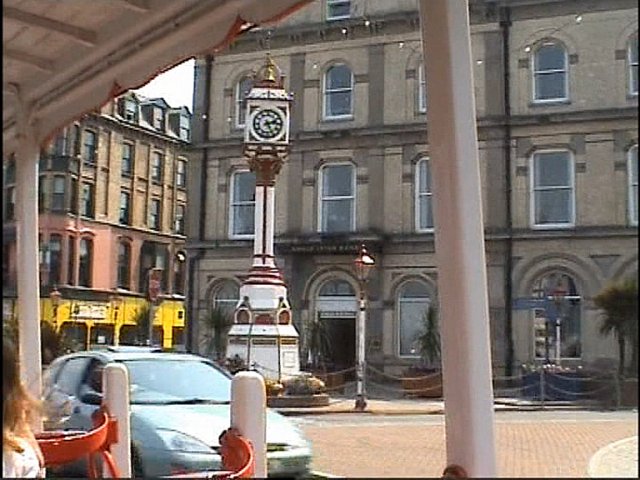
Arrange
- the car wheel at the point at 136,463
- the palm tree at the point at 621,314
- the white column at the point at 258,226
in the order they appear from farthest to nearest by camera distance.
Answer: the car wheel at the point at 136,463 < the white column at the point at 258,226 < the palm tree at the point at 621,314

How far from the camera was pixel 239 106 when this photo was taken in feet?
8.08

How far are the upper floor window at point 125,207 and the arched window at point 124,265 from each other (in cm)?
7

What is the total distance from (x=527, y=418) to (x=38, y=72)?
123 cm

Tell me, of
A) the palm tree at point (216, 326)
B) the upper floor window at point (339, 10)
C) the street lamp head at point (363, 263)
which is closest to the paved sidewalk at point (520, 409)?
the palm tree at point (216, 326)

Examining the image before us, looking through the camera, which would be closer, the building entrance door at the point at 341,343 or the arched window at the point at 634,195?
the arched window at the point at 634,195

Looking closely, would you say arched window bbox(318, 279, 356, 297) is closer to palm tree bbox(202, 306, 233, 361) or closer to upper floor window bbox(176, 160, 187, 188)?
palm tree bbox(202, 306, 233, 361)

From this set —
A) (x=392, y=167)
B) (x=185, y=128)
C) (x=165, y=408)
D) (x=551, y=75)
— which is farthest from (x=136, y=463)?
(x=551, y=75)

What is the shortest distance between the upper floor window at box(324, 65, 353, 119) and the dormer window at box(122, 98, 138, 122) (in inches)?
29.0

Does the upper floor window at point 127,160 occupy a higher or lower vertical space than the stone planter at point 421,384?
higher

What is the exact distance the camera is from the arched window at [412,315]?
263 centimetres

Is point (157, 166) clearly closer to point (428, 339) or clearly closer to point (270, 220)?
point (270, 220)

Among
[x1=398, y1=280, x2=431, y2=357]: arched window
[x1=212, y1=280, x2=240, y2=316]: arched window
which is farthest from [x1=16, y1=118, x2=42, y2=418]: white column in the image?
[x1=398, y1=280, x2=431, y2=357]: arched window

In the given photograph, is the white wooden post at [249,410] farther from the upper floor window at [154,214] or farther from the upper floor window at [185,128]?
the upper floor window at [185,128]

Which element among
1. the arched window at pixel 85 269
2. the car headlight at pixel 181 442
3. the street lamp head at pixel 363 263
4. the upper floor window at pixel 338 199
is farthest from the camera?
the street lamp head at pixel 363 263
